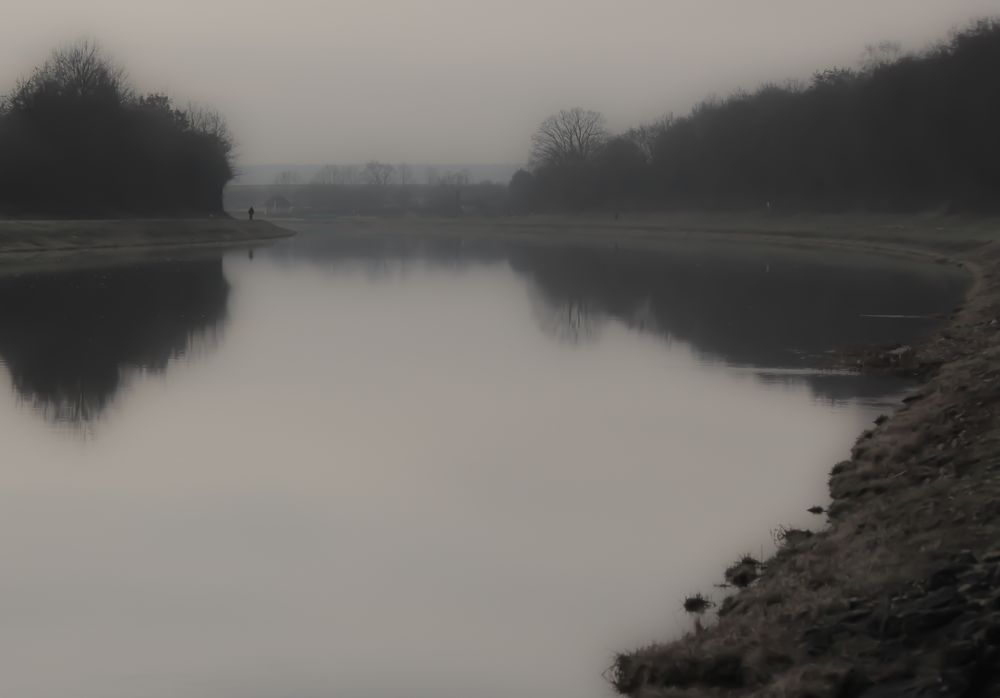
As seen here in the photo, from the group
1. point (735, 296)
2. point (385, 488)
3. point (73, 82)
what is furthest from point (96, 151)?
point (385, 488)

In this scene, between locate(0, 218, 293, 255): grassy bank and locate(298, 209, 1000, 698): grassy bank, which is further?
locate(0, 218, 293, 255): grassy bank

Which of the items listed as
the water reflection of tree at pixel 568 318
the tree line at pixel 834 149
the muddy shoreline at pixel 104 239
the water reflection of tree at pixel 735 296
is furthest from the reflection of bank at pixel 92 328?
the tree line at pixel 834 149

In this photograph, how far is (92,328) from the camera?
93.5 feet

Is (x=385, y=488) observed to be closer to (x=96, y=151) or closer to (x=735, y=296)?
(x=735, y=296)

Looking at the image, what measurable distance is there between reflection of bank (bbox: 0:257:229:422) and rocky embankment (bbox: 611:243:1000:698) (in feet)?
34.9

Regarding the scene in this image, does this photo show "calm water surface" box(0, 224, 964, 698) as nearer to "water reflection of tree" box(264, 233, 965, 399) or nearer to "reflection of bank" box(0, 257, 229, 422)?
"reflection of bank" box(0, 257, 229, 422)

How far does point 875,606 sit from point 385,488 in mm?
6545

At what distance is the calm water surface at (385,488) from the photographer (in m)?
9.27

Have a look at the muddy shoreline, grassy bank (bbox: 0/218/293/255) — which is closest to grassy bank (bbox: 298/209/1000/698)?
the muddy shoreline

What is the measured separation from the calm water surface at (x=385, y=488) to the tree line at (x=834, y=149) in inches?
1827

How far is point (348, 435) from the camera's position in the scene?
16688mm

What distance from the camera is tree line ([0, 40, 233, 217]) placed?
79.7 m

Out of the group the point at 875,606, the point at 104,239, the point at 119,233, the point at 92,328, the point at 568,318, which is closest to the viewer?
the point at 875,606

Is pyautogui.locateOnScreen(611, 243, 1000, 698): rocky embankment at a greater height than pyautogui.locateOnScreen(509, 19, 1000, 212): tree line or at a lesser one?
lesser
